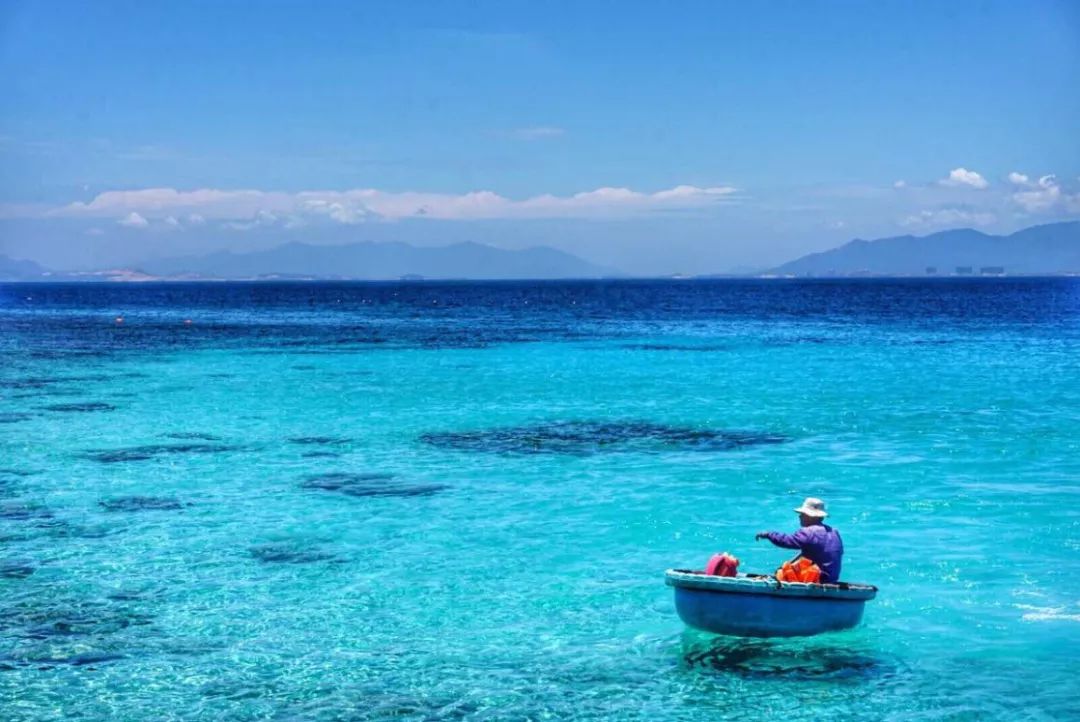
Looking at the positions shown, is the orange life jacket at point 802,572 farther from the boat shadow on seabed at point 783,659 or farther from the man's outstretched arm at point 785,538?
the boat shadow on seabed at point 783,659

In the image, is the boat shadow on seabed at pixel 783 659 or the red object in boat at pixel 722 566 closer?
the boat shadow on seabed at pixel 783 659

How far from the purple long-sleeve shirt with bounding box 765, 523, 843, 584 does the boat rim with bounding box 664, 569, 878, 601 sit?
448 millimetres

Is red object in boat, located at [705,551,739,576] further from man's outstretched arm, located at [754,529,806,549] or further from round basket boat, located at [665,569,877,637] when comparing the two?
man's outstretched arm, located at [754,529,806,549]

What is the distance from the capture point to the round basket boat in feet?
42.0

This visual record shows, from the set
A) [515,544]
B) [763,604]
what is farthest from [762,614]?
[515,544]

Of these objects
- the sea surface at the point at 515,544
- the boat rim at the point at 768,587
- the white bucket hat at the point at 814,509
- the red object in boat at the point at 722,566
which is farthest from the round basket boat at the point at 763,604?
the white bucket hat at the point at 814,509

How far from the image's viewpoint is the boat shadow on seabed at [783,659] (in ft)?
41.7

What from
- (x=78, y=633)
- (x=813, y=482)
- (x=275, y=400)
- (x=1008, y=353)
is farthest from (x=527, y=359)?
(x=78, y=633)

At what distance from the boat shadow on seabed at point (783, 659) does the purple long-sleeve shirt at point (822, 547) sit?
2.96ft

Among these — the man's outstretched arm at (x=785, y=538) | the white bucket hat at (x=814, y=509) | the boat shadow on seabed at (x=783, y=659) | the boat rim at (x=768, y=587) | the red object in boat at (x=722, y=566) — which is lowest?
the boat shadow on seabed at (x=783, y=659)

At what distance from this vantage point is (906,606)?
15320 millimetres

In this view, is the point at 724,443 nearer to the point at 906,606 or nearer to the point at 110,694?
the point at 906,606

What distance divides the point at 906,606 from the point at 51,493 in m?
17.6

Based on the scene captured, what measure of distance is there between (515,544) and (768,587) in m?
6.92
